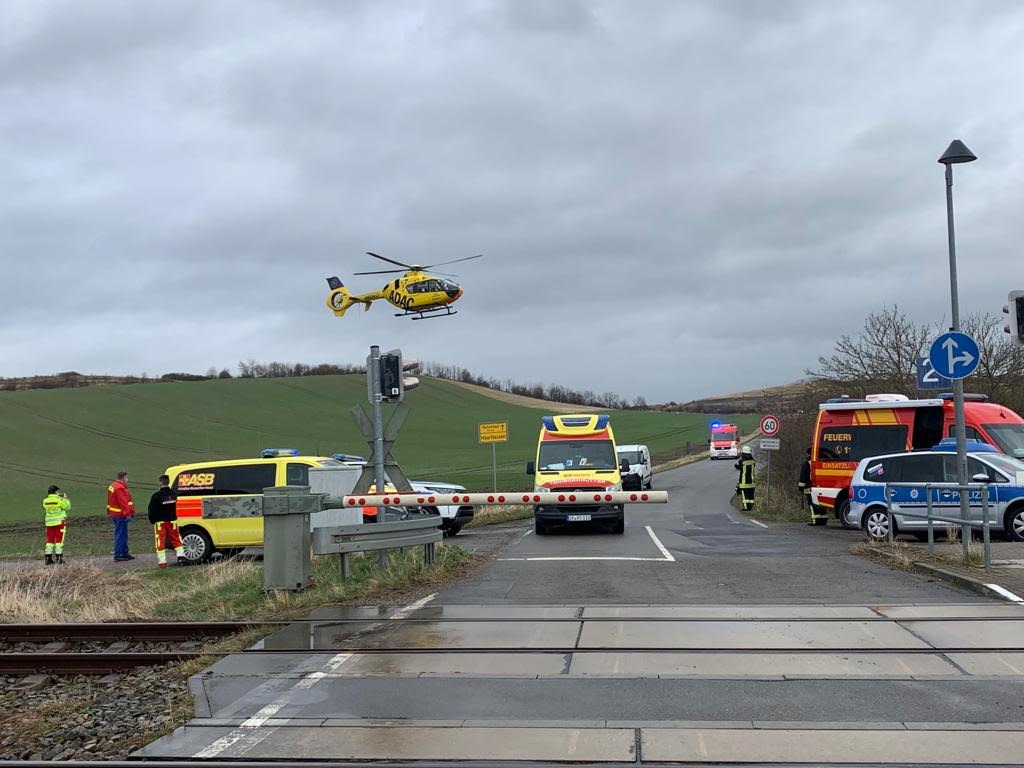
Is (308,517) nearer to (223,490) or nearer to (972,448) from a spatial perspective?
(223,490)

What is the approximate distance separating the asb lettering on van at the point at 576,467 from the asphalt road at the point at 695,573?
438 millimetres

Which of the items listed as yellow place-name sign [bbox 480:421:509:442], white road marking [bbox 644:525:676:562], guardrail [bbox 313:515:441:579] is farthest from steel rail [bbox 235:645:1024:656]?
yellow place-name sign [bbox 480:421:509:442]

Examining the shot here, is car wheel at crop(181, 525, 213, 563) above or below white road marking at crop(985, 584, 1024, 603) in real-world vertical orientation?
below

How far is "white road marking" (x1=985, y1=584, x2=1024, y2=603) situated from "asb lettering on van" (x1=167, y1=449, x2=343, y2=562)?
1199 centimetres

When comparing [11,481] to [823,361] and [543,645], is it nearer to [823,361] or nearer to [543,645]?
[823,361]

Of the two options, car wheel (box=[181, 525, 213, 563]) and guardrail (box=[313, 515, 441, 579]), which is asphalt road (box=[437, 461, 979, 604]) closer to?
guardrail (box=[313, 515, 441, 579])

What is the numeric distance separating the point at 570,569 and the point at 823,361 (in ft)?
65.4

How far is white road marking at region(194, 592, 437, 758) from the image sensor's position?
5.86m

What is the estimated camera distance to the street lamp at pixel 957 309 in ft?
41.1

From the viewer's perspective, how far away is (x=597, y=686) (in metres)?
7.01

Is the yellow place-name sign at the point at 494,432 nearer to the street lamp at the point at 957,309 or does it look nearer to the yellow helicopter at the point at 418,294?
the yellow helicopter at the point at 418,294

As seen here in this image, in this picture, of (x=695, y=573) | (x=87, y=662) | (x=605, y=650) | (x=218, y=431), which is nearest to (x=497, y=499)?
(x=695, y=573)

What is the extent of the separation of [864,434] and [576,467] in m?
6.84

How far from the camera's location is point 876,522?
18.0 metres
